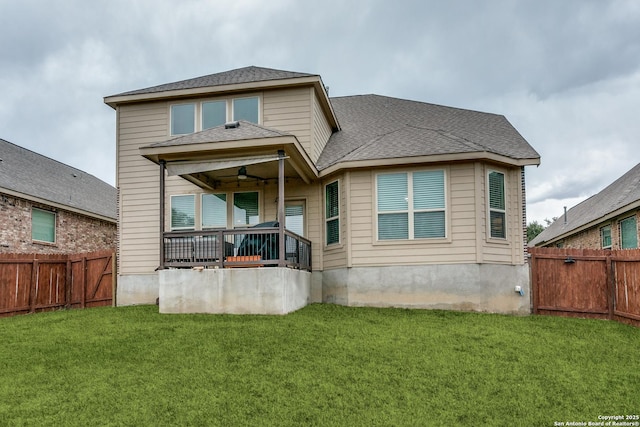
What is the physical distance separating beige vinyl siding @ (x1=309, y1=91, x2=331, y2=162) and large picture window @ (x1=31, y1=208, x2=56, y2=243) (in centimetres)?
984

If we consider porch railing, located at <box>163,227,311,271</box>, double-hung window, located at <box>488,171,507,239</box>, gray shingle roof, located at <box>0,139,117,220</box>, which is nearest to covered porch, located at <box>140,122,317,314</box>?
porch railing, located at <box>163,227,311,271</box>

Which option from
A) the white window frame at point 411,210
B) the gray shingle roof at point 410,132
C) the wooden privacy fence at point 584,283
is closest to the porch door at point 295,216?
the gray shingle roof at point 410,132

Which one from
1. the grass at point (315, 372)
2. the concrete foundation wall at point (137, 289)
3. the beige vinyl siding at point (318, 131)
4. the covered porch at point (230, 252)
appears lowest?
the grass at point (315, 372)

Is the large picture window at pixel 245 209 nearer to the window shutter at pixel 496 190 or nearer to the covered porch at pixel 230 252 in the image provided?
the covered porch at pixel 230 252

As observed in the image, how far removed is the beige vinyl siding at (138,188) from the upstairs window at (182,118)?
0.70 feet

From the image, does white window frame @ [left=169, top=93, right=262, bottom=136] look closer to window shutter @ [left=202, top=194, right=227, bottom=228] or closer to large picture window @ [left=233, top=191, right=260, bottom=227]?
window shutter @ [left=202, top=194, right=227, bottom=228]

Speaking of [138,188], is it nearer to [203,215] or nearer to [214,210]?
[203,215]

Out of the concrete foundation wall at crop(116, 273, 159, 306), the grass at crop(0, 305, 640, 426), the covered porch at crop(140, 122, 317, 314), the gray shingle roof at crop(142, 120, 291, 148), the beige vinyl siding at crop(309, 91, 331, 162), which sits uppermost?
the beige vinyl siding at crop(309, 91, 331, 162)

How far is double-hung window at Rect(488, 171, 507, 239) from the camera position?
11.4m

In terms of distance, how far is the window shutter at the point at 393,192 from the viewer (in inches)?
455

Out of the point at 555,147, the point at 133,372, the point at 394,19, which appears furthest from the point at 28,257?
the point at 555,147

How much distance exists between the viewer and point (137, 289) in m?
13.0

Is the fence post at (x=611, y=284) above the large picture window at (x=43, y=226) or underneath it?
underneath

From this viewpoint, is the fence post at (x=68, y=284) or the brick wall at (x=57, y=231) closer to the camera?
the fence post at (x=68, y=284)
